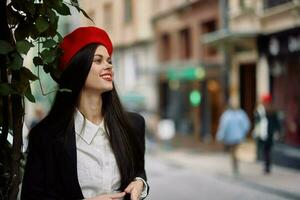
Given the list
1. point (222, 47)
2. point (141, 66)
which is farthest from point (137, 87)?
point (222, 47)

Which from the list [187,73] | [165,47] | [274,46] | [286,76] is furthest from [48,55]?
[165,47]

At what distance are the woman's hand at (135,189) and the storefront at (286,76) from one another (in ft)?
52.5

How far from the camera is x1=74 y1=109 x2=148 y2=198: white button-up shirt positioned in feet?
9.61

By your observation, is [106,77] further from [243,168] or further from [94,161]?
[243,168]

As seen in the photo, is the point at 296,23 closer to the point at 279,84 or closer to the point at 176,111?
the point at 279,84

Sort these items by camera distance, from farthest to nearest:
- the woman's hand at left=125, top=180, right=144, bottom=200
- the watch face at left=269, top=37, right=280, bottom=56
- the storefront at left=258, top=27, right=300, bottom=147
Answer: the watch face at left=269, top=37, right=280, bottom=56
the storefront at left=258, top=27, right=300, bottom=147
the woman's hand at left=125, top=180, right=144, bottom=200

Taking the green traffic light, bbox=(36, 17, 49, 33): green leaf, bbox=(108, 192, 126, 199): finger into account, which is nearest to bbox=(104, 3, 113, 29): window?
the green traffic light

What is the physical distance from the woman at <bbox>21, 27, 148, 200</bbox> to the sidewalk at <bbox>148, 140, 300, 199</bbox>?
1081 centimetres

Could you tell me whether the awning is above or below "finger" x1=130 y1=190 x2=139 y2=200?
above

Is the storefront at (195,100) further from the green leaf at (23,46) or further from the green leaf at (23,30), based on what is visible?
the green leaf at (23,46)

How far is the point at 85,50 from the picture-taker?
119 inches

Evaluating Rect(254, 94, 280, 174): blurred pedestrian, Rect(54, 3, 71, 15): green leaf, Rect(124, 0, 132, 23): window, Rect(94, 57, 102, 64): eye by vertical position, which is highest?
Rect(124, 0, 132, 23): window

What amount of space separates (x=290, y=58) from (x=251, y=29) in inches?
107

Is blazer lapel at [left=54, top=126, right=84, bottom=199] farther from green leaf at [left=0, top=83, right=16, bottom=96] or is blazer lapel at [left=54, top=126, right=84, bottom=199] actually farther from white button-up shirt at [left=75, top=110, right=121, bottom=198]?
green leaf at [left=0, top=83, right=16, bottom=96]
